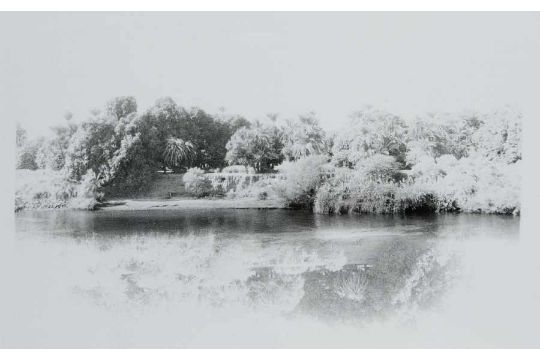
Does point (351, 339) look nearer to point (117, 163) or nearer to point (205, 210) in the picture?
point (205, 210)

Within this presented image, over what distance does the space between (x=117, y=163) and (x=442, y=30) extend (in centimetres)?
243

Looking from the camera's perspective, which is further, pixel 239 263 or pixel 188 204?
pixel 188 204

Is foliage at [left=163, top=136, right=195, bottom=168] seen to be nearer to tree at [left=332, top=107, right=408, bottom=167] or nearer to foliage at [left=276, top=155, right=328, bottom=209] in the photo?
foliage at [left=276, top=155, right=328, bottom=209]

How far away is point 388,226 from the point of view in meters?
3.81

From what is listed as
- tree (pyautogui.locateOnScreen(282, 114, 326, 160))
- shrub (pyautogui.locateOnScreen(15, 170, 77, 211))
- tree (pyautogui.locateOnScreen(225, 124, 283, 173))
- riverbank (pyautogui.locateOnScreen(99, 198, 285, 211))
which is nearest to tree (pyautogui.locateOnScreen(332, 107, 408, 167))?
tree (pyautogui.locateOnScreen(282, 114, 326, 160))

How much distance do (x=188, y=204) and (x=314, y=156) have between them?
3.10 ft

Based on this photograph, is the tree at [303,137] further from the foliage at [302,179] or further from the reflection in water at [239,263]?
the reflection in water at [239,263]

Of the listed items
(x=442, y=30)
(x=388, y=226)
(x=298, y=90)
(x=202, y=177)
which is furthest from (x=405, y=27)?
(x=202, y=177)

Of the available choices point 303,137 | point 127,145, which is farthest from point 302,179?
point 127,145

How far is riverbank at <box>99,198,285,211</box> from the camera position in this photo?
3793 mm

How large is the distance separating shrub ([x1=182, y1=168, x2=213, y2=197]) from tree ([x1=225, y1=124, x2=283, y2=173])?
0.22 metres

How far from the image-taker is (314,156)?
3.82m

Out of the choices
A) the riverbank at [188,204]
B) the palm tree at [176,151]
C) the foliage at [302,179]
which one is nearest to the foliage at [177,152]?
the palm tree at [176,151]

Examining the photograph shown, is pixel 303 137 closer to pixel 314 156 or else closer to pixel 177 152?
pixel 314 156
